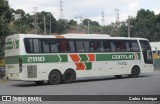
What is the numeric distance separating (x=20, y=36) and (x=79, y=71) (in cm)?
461

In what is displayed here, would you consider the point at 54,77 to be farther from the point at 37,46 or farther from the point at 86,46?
the point at 86,46


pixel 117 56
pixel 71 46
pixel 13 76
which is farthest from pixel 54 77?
pixel 117 56

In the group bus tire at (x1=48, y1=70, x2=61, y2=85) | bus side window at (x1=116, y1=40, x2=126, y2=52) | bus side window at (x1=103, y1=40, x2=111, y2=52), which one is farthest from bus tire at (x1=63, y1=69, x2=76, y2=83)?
bus side window at (x1=116, y1=40, x2=126, y2=52)

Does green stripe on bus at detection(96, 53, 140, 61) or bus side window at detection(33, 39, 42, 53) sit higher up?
bus side window at detection(33, 39, 42, 53)

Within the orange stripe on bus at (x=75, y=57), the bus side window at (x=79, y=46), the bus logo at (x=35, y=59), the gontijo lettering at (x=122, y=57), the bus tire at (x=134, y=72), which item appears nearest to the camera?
the bus logo at (x=35, y=59)

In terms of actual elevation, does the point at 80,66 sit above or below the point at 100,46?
below

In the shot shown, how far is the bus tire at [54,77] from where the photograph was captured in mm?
24325

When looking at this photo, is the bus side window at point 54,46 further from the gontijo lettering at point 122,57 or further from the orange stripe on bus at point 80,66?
the gontijo lettering at point 122,57

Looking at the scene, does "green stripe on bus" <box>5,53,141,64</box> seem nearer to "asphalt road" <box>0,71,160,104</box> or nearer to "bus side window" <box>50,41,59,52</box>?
"bus side window" <box>50,41,59,52</box>

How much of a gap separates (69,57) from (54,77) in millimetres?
1652

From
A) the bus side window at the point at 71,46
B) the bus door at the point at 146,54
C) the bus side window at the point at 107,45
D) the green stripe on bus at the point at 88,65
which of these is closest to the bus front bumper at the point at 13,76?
the bus side window at the point at 71,46

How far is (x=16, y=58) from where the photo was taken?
23.6 metres

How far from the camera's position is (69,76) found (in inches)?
997

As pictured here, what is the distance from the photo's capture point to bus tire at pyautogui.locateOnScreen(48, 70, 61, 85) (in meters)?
24.3
